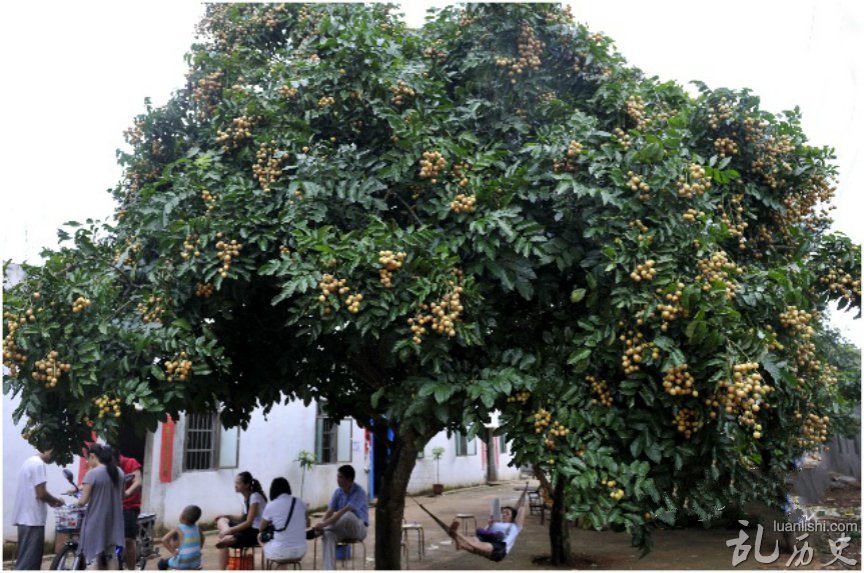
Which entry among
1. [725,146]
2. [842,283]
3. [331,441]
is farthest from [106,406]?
[331,441]

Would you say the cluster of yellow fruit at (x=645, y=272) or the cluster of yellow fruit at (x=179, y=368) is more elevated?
the cluster of yellow fruit at (x=645, y=272)

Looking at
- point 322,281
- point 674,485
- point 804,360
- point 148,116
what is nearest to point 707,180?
point 804,360

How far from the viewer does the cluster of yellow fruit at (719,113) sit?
4.70 m

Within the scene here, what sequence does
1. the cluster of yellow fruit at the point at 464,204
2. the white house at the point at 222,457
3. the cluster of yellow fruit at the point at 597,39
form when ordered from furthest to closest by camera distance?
the white house at the point at 222,457 < the cluster of yellow fruit at the point at 597,39 < the cluster of yellow fruit at the point at 464,204

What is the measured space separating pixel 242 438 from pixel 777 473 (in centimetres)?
843

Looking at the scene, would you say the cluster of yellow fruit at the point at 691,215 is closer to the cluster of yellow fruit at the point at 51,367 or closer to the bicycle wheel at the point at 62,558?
the cluster of yellow fruit at the point at 51,367

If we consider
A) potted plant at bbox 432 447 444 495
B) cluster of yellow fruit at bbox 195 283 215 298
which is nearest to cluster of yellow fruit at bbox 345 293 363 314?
cluster of yellow fruit at bbox 195 283 215 298

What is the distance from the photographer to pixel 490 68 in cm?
488

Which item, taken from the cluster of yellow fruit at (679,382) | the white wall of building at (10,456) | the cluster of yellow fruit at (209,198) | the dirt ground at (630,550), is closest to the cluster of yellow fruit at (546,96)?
the cluster of yellow fruit at (679,382)

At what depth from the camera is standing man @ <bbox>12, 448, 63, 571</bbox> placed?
232 inches

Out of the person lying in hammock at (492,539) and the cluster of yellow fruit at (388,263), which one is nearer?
the cluster of yellow fruit at (388,263)

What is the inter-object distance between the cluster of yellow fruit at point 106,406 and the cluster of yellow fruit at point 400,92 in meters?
2.56

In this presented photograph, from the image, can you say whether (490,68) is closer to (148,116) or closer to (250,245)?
(250,245)

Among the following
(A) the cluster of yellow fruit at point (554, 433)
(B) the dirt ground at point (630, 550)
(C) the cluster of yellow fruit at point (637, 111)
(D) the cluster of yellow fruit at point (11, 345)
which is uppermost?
(C) the cluster of yellow fruit at point (637, 111)
